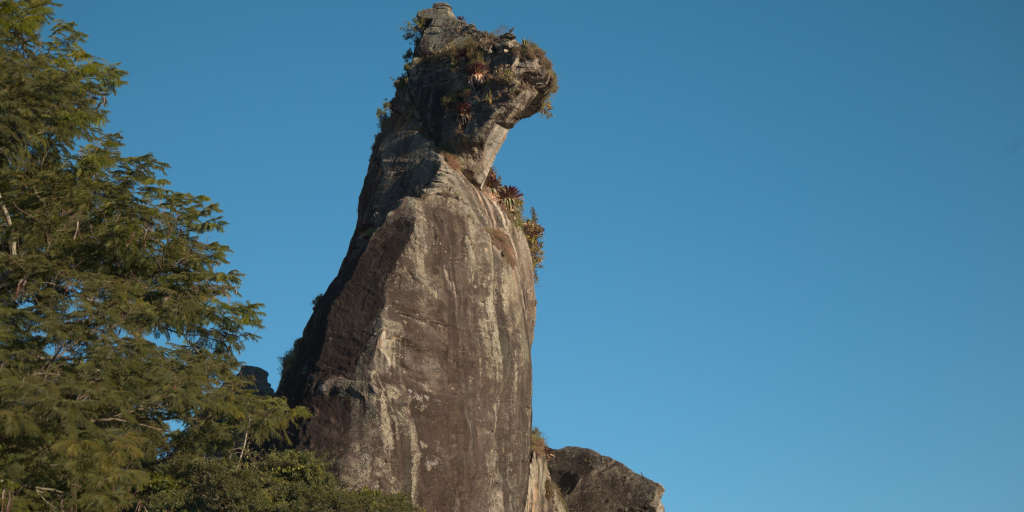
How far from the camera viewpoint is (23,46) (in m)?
22.5

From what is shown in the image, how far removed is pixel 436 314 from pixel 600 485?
575 inches

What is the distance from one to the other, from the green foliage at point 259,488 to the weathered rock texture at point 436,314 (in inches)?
41.0

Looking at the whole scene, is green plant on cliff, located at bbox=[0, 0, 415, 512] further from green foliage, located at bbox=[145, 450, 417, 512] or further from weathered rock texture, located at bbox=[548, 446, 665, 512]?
weathered rock texture, located at bbox=[548, 446, 665, 512]

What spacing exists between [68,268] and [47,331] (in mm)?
2600

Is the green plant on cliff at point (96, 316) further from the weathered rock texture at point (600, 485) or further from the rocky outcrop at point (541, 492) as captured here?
the weathered rock texture at point (600, 485)

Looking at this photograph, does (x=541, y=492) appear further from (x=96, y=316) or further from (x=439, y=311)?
(x=96, y=316)

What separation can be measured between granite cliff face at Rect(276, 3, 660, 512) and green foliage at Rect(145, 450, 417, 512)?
1001mm

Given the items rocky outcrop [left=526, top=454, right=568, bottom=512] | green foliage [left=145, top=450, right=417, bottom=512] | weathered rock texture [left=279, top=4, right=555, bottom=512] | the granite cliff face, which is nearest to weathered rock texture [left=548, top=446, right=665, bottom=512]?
rocky outcrop [left=526, top=454, right=568, bottom=512]

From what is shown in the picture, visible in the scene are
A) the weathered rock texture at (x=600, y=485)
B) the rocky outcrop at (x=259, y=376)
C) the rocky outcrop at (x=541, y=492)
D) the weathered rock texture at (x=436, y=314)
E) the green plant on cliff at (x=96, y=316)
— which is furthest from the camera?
the weathered rock texture at (x=600, y=485)

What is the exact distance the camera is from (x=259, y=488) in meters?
20.4

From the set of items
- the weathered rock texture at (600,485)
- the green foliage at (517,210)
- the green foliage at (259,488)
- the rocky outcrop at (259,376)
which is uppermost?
the green foliage at (517,210)

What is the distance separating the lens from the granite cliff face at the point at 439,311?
2325 cm

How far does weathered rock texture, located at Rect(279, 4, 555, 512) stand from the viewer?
23.2m

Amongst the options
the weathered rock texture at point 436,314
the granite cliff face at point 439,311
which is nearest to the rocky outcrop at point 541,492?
the granite cliff face at point 439,311
